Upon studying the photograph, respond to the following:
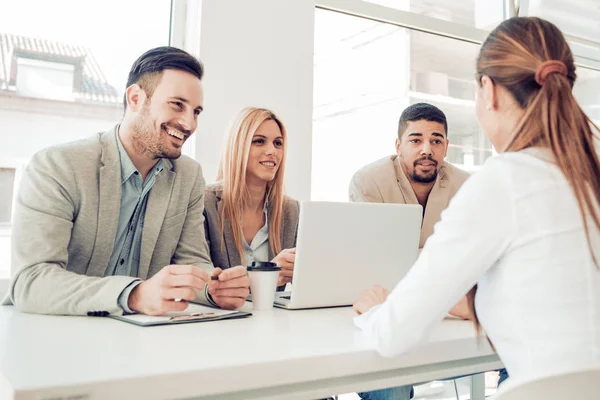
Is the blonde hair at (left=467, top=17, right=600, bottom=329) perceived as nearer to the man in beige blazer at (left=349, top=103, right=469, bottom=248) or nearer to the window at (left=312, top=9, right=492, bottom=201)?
the man in beige blazer at (left=349, top=103, right=469, bottom=248)

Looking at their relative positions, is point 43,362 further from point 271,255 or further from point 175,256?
point 271,255

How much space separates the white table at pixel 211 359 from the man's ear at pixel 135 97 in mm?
827

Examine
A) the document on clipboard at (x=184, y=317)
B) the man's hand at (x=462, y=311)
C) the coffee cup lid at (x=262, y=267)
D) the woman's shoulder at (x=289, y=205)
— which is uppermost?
the woman's shoulder at (x=289, y=205)

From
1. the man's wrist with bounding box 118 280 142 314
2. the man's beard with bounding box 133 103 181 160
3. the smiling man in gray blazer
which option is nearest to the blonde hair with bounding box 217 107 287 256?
the smiling man in gray blazer

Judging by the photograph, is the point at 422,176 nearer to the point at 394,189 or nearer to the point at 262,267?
the point at 394,189

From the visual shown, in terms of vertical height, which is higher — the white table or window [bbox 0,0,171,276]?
window [bbox 0,0,171,276]

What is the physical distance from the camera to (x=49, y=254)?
4.47 ft

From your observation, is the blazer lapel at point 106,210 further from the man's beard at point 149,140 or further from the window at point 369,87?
the window at point 369,87

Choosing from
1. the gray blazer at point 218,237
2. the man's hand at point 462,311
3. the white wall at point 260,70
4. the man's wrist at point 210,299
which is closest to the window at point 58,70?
the white wall at point 260,70

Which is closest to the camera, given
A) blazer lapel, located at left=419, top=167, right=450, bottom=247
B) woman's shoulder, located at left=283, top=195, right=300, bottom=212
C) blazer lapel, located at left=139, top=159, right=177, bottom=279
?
blazer lapel, located at left=139, top=159, right=177, bottom=279

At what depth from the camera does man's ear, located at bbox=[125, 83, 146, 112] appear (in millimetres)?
1831

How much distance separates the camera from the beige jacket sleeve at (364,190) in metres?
2.79

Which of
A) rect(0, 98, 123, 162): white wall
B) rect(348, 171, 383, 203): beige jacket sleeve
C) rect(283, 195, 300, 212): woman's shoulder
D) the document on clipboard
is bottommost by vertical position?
the document on clipboard

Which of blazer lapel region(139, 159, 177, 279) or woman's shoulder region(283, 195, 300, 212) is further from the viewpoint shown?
woman's shoulder region(283, 195, 300, 212)
